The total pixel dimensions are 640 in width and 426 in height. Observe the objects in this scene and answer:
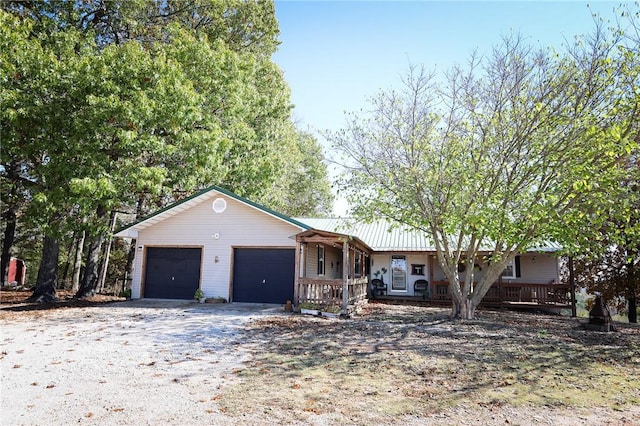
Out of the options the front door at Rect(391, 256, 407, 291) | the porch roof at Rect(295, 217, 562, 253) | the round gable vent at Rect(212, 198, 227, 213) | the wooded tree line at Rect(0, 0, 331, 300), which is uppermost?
the wooded tree line at Rect(0, 0, 331, 300)

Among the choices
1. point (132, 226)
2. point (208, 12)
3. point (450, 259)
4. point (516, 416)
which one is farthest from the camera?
point (208, 12)

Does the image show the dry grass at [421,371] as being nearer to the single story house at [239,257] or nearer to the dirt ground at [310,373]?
the dirt ground at [310,373]

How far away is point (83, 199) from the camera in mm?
13047

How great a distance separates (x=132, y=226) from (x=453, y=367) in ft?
44.5

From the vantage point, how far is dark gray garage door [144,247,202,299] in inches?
628

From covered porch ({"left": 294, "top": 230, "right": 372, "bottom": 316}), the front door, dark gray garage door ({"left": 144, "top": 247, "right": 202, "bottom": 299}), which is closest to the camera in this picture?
covered porch ({"left": 294, "top": 230, "right": 372, "bottom": 316})

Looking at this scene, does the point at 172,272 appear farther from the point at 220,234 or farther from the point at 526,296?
the point at 526,296

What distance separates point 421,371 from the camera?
6305mm

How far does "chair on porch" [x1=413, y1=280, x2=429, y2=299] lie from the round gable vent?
9747mm

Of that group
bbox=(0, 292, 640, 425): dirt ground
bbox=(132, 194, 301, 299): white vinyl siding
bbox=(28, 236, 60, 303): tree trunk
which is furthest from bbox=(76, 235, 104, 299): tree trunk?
bbox=(0, 292, 640, 425): dirt ground

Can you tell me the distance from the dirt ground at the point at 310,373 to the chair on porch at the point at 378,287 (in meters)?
8.92

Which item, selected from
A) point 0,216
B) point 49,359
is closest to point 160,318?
point 49,359

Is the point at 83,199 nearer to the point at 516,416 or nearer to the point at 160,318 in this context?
the point at 160,318

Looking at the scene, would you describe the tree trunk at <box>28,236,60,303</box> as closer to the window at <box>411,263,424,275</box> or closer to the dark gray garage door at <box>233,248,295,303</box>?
the dark gray garage door at <box>233,248,295,303</box>
